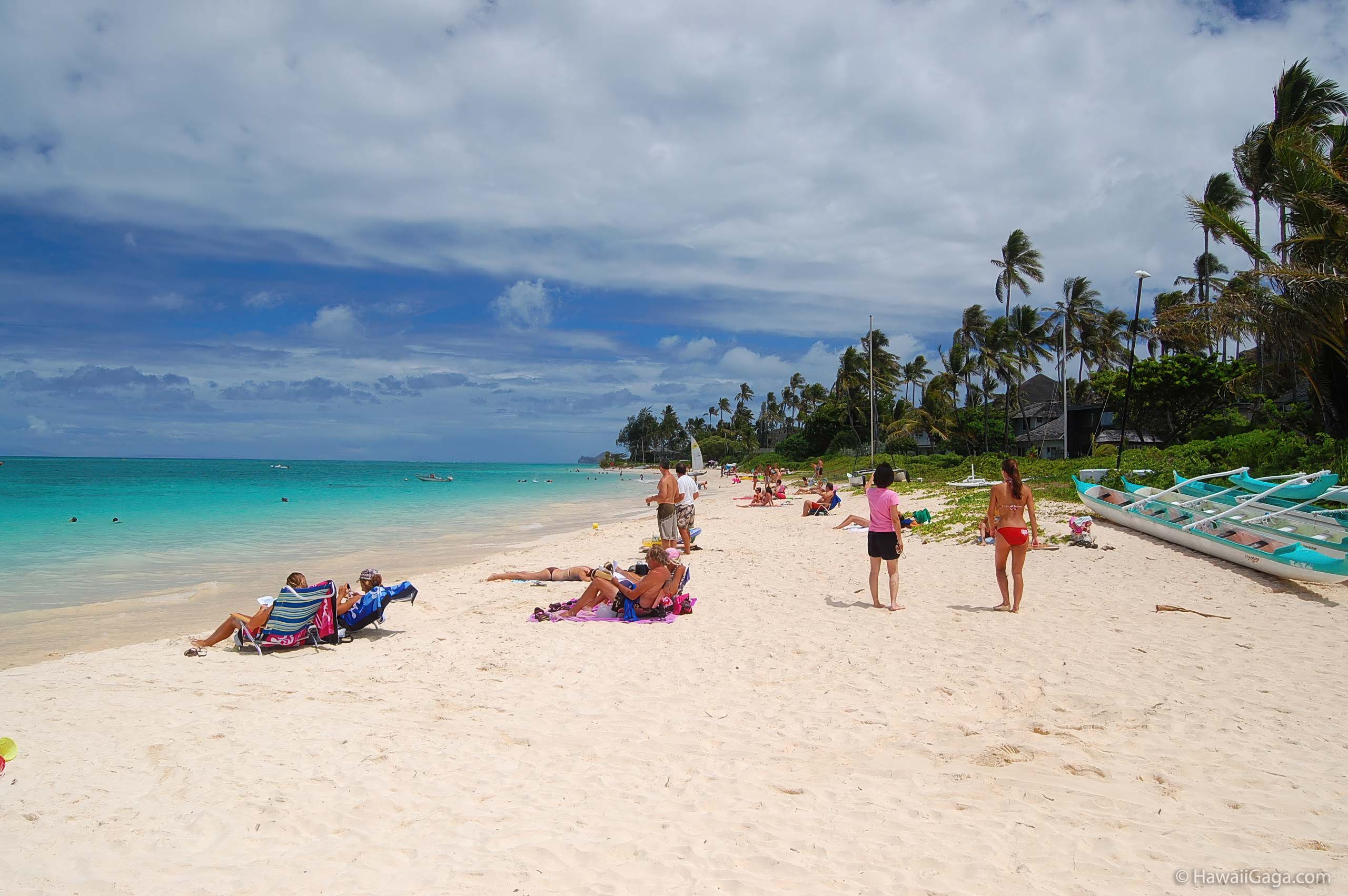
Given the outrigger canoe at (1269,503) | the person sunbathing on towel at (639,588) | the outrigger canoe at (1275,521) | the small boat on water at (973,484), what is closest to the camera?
the person sunbathing on towel at (639,588)

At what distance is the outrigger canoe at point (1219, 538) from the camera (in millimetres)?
8062

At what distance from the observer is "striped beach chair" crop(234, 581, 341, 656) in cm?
692

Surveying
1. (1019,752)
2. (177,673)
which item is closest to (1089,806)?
(1019,752)

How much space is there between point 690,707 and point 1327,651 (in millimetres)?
5259

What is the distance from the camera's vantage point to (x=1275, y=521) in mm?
10633

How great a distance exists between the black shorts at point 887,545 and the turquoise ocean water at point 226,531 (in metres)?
9.25

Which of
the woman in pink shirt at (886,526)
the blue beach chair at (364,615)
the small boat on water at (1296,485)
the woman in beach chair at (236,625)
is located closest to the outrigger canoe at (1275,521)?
the small boat on water at (1296,485)

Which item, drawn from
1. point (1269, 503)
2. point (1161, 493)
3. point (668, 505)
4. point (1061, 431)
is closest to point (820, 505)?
point (1161, 493)

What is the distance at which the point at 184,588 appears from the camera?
11.9 meters

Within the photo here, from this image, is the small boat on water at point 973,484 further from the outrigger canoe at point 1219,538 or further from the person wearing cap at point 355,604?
the person wearing cap at point 355,604

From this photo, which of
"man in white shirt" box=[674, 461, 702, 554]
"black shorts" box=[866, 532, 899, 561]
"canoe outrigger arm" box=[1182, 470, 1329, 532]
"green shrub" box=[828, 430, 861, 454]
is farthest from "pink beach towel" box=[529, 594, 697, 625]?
"green shrub" box=[828, 430, 861, 454]

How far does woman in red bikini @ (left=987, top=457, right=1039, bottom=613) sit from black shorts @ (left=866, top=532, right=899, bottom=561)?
101 centimetres

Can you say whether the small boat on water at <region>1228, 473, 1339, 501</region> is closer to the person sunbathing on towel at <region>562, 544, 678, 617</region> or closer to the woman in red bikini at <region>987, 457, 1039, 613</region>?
the woman in red bikini at <region>987, 457, 1039, 613</region>

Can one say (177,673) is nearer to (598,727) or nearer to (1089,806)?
(598,727)
